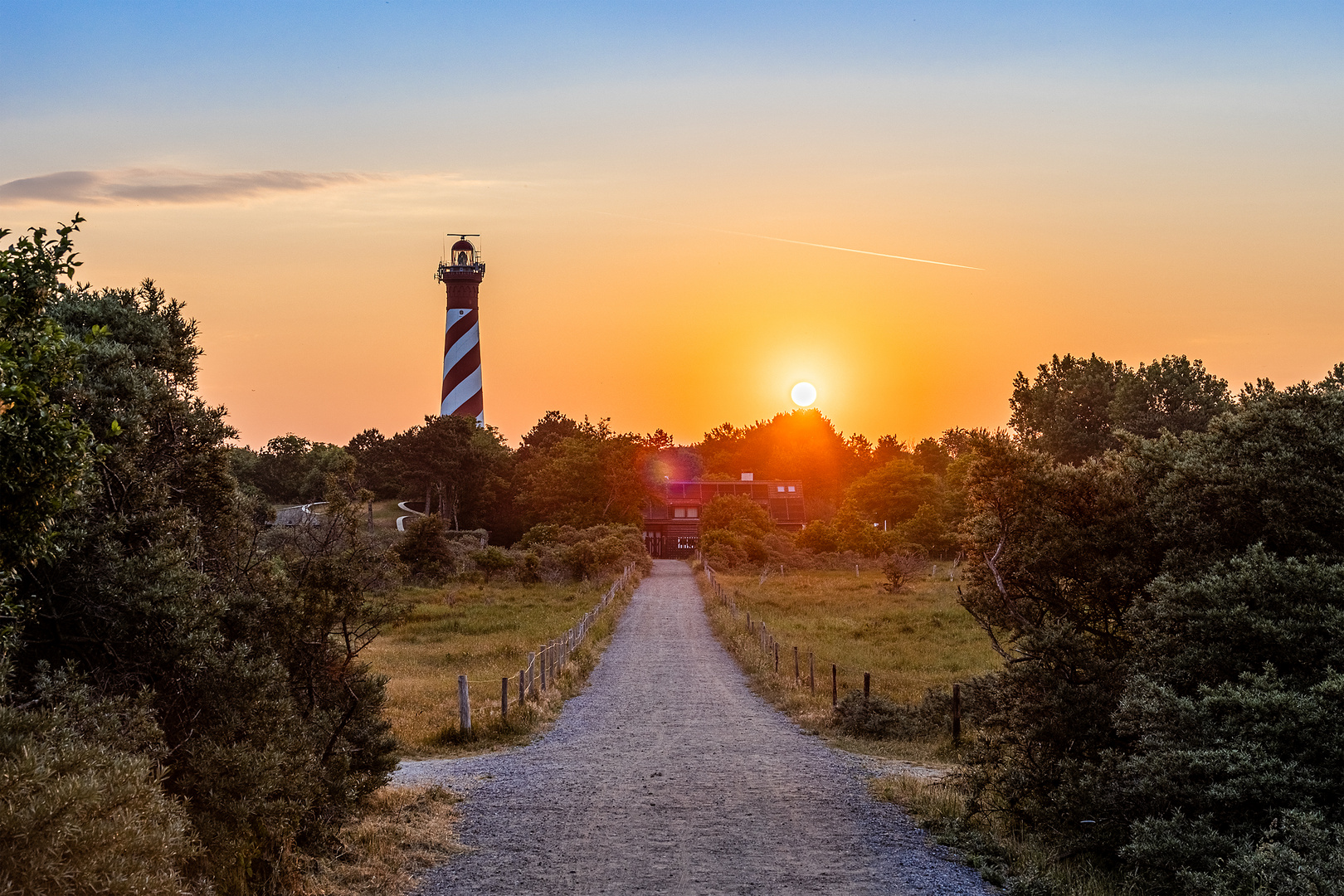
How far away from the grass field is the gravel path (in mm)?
1732

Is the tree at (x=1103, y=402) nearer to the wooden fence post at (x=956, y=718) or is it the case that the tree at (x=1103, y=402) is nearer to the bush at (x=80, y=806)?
the wooden fence post at (x=956, y=718)

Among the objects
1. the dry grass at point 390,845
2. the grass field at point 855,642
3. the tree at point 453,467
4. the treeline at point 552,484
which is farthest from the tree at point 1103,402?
the dry grass at point 390,845

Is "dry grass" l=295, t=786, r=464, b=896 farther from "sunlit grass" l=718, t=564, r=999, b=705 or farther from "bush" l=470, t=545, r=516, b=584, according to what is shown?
"bush" l=470, t=545, r=516, b=584

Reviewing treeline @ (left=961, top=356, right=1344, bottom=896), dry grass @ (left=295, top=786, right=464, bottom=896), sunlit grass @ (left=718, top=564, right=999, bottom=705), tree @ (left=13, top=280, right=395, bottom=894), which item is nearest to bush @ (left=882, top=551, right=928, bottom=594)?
sunlit grass @ (left=718, top=564, right=999, bottom=705)

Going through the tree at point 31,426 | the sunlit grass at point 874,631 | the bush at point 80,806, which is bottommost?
the sunlit grass at point 874,631

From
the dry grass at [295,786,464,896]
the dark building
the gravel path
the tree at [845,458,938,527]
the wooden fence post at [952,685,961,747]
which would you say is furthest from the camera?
the tree at [845,458,938,527]

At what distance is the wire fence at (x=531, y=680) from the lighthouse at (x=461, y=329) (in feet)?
151

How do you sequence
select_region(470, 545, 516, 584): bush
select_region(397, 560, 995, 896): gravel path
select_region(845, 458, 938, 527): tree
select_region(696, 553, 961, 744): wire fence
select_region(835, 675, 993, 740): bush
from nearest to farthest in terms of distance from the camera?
select_region(397, 560, 995, 896): gravel path, select_region(696, 553, 961, 744): wire fence, select_region(835, 675, 993, 740): bush, select_region(470, 545, 516, 584): bush, select_region(845, 458, 938, 527): tree

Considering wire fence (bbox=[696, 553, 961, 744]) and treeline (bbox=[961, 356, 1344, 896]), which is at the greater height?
treeline (bbox=[961, 356, 1344, 896])

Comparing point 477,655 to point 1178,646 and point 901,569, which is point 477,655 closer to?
point 1178,646

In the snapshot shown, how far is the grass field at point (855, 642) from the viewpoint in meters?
23.2

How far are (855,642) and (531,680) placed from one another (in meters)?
13.8

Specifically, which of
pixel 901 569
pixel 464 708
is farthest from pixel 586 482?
pixel 464 708

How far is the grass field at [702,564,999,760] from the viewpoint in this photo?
23156 mm
